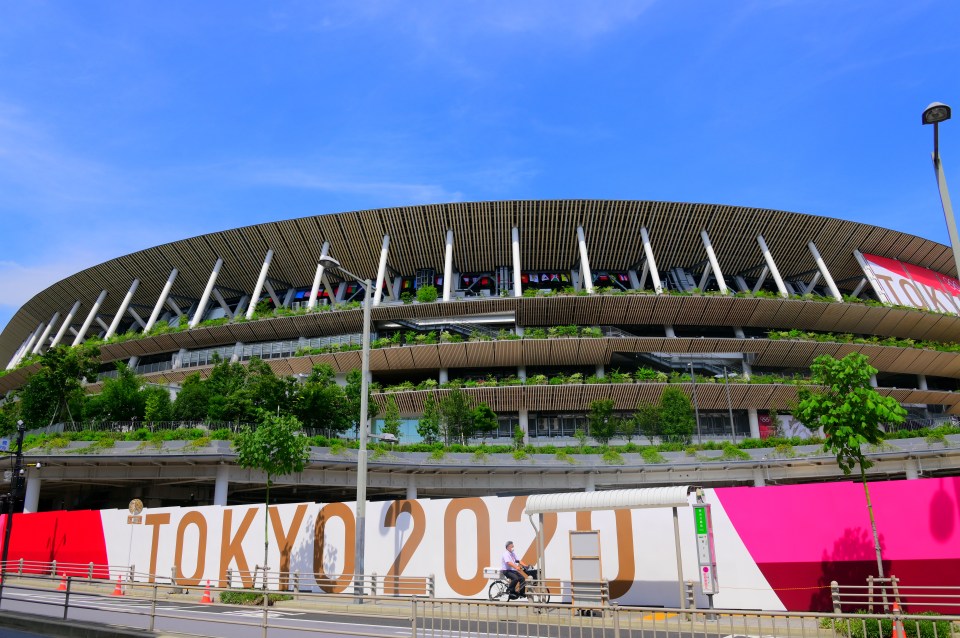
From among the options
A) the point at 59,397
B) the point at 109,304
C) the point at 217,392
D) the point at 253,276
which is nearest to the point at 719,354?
the point at 217,392

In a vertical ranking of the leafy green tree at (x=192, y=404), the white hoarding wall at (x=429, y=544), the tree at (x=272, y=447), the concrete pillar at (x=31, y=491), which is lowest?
the white hoarding wall at (x=429, y=544)

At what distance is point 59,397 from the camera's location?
143 feet

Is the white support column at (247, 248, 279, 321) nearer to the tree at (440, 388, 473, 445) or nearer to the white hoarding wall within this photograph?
the tree at (440, 388, 473, 445)

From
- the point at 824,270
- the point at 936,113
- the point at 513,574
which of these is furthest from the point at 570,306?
the point at 936,113

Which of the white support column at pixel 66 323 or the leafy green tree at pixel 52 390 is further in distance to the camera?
the white support column at pixel 66 323

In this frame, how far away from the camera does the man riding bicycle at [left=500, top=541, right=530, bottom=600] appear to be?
637 inches

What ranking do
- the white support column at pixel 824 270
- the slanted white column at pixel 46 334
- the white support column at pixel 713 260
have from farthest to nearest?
the slanted white column at pixel 46 334, the white support column at pixel 824 270, the white support column at pixel 713 260

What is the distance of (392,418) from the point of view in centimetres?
4531

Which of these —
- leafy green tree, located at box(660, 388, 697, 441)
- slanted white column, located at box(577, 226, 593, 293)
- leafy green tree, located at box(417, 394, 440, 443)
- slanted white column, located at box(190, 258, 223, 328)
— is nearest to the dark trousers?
leafy green tree, located at box(417, 394, 440, 443)

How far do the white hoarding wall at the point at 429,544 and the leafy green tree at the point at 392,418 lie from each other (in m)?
17.6

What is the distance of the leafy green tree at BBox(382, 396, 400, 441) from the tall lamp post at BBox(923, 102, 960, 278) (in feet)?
107

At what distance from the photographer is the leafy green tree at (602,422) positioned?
4234 cm

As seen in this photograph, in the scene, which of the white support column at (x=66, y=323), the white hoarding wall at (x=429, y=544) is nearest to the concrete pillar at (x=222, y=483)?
the white hoarding wall at (x=429, y=544)

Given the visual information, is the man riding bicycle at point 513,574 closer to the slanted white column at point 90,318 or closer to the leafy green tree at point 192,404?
the leafy green tree at point 192,404
